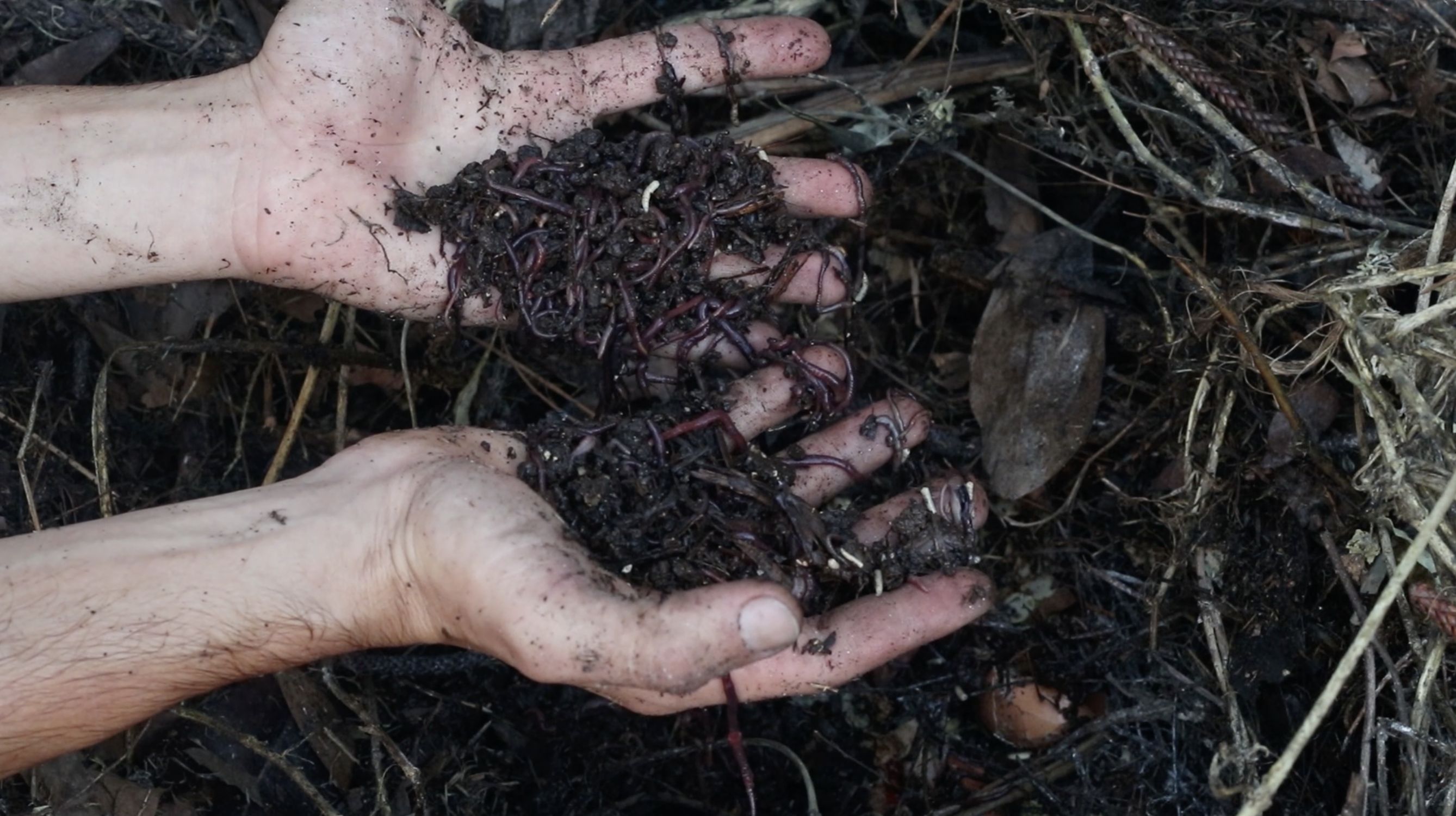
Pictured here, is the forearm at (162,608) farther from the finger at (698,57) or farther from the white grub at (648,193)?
the finger at (698,57)

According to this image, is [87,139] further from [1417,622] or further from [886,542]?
[1417,622]

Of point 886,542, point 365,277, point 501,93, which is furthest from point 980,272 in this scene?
point 365,277

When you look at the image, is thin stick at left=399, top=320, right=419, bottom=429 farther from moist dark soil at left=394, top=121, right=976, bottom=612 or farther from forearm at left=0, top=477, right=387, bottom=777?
forearm at left=0, top=477, right=387, bottom=777

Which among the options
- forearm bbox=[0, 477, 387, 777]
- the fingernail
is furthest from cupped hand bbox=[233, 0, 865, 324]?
the fingernail

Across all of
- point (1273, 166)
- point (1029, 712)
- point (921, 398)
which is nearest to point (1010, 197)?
point (921, 398)

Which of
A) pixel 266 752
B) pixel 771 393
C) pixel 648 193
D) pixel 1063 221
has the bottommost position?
pixel 266 752

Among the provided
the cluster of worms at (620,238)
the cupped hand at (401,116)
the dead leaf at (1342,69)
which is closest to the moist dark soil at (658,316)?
the cluster of worms at (620,238)

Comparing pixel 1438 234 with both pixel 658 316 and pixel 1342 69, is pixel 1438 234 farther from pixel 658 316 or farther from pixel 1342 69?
pixel 658 316
